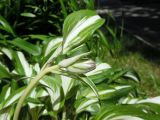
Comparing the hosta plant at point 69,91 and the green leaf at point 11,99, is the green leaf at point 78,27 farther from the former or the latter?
the green leaf at point 11,99

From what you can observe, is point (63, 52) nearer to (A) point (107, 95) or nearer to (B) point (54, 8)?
(A) point (107, 95)

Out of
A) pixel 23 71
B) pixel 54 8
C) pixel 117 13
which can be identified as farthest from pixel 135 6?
pixel 23 71

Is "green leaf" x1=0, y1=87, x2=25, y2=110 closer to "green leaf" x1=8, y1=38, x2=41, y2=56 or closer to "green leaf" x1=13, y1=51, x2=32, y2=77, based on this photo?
"green leaf" x1=13, y1=51, x2=32, y2=77

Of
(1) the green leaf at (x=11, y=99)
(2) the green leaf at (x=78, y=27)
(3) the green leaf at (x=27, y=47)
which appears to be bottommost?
(3) the green leaf at (x=27, y=47)

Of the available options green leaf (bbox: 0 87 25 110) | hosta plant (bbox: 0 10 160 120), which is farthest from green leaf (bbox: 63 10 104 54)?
green leaf (bbox: 0 87 25 110)

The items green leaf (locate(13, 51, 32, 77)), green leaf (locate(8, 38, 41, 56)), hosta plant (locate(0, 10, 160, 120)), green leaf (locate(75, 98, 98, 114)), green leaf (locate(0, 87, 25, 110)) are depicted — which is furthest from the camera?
→ green leaf (locate(8, 38, 41, 56))

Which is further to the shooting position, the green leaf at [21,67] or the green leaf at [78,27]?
the green leaf at [21,67]

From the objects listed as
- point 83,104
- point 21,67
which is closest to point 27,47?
point 21,67

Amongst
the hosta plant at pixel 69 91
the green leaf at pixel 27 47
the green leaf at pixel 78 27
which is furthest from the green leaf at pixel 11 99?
the green leaf at pixel 27 47

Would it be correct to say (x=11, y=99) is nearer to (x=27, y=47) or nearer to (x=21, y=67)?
(x=21, y=67)
